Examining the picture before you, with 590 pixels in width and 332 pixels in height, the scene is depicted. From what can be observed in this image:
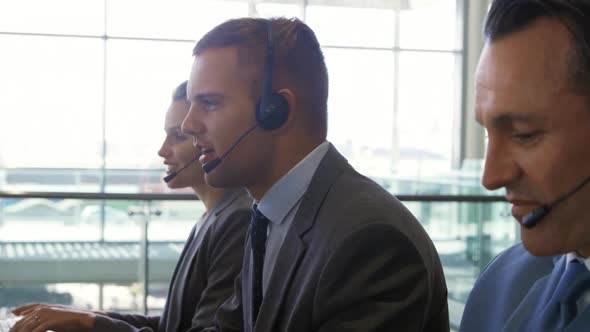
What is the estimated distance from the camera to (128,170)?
30.7ft

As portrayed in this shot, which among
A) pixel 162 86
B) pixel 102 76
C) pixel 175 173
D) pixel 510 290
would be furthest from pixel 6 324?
pixel 102 76

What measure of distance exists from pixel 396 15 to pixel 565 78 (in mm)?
9597

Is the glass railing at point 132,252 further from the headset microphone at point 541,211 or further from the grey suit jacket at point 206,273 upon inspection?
the headset microphone at point 541,211

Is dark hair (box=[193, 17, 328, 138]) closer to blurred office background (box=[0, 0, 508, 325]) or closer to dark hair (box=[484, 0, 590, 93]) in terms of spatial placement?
dark hair (box=[484, 0, 590, 93])

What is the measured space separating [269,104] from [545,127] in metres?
0.70

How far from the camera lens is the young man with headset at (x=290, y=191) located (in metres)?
1.20

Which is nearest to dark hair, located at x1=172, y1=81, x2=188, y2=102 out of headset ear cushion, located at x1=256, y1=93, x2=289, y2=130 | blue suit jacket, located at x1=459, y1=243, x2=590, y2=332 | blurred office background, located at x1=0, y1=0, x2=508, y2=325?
headset ear cushion, located at x1=256, y1=93, x2=289, y2=130

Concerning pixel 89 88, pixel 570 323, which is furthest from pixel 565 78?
pixel 89 88

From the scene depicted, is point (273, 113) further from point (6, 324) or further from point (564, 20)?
point (6, 324)

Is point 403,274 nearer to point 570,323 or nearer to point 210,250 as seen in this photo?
point 570,323

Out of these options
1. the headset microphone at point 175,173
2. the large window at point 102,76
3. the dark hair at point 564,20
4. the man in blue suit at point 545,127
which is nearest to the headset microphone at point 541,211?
the man in blue suit at point 545,127

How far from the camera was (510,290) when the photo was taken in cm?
101

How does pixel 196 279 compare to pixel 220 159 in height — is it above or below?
below

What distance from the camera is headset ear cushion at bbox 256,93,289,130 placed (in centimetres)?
142
